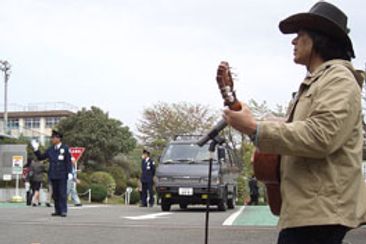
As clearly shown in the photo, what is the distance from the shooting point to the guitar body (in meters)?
3.11

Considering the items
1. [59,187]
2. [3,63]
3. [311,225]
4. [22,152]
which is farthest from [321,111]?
[3,63]

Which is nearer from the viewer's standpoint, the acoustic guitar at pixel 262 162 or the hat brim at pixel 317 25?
the acoustic guitar at pixel 262 162

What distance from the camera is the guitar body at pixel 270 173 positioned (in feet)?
10.2

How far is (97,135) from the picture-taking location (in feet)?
181

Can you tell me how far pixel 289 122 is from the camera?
10.0 feet

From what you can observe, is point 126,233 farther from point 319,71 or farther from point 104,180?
point 104,180

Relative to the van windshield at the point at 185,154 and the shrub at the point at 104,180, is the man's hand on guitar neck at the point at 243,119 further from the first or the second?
the shrub at the point at 104,180

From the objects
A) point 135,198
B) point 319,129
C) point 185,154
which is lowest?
point 135,198

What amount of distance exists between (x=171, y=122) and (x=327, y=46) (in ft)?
182

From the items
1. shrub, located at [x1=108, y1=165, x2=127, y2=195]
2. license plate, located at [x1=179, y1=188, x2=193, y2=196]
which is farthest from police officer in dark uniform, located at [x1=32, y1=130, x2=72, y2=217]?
shrub, located at [x1=108, y1=165, x2=127, y2=195]

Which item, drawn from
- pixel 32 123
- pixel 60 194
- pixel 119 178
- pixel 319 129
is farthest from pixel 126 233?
pixel 32 123

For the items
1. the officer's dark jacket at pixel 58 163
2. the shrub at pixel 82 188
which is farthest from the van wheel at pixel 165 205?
the shrub at pixel 82 188

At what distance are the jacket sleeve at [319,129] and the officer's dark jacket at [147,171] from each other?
18094 millimetres

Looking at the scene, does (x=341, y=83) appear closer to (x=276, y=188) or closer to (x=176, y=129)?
(x=276, y=188)
